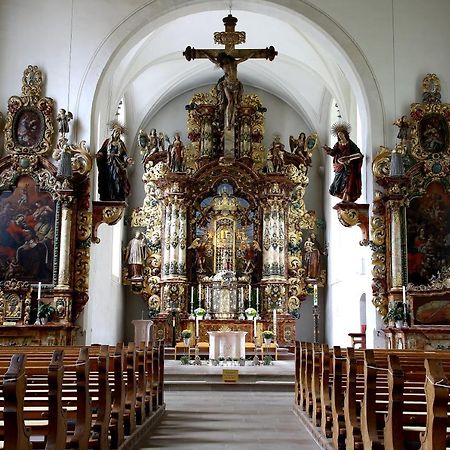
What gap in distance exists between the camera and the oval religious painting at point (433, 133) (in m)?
14.0

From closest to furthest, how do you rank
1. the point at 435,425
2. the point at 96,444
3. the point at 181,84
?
the point at 435,425, the point at 96,444, the point at 181,84

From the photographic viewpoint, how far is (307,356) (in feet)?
25.4

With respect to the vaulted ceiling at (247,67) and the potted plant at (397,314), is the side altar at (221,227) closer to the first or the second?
the vaulted ceiling at (247,67)

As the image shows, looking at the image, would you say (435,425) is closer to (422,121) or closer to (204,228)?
(422,121)

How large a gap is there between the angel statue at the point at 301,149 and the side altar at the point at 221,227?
0.10 feet

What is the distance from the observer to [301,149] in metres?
20.6

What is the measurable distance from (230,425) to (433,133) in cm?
922

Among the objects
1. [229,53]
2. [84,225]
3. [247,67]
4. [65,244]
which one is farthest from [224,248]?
[229,53]

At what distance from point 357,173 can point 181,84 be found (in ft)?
30.6

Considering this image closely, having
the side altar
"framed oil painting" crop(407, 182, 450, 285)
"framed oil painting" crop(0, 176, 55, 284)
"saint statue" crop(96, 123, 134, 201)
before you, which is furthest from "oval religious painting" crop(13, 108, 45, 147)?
"framed oil painting" crop(407, 182, 450, 285)

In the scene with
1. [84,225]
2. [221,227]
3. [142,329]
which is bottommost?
[142,329]

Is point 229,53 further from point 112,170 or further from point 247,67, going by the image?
point 247,67

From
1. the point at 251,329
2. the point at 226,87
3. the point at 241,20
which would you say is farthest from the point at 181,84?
the point at 251,329

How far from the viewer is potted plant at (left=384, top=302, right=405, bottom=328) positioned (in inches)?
499
